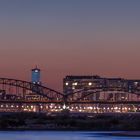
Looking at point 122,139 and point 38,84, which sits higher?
point 38,84

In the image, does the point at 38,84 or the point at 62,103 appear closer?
the point at 62,103

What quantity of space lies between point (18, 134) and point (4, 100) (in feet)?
262

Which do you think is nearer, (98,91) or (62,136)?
(62,136)

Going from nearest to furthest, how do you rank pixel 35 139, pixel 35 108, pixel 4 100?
pixel 35 139 < pixel 4 100 < pixel 35 108

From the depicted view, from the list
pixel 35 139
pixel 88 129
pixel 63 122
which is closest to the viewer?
pixel 35 139

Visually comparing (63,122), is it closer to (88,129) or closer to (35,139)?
(88,129)

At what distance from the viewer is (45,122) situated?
353ft

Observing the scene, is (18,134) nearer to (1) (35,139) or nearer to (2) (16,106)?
(1) (35,139)

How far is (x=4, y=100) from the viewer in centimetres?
16438

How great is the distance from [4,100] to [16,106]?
1801 cm

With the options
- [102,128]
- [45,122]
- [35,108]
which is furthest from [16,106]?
[102,128]

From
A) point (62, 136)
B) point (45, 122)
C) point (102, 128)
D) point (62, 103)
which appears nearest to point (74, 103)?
point (62, 103)

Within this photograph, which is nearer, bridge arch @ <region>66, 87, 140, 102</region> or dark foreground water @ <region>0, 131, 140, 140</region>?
dark foreground water @ <region>0, 131, 140, 140</region>

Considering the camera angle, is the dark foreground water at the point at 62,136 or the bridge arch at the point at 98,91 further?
the bridge arch at the point at 98,91
